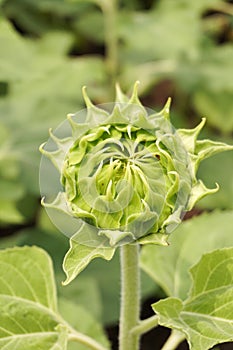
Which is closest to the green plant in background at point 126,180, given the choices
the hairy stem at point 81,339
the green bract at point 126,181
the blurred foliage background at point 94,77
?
the green bract at point 126,181

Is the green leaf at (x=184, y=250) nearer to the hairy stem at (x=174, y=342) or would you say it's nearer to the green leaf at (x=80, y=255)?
the hairy stem at (x=174, y=342)

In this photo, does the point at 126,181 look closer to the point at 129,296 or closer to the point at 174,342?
the point at 129,296

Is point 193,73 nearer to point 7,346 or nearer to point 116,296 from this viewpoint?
point 116,296

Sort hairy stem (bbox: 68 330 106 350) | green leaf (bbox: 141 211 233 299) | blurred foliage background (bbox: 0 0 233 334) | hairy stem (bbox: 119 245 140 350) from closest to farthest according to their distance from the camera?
1. hairy stem (bbox: 119 245 140 350)
2. hairy stem (bbox: 68 330 106 350)
3. green leaf (bbox: 141 211 233 299)
4. blurred foliage background (bbox: 0 0 233 334)

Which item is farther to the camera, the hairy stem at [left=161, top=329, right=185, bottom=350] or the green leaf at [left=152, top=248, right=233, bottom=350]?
the hairy stem at [left=161, top=329, right=185, bottom=350]

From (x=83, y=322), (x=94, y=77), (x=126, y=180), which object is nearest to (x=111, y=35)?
(x=94, y=77)

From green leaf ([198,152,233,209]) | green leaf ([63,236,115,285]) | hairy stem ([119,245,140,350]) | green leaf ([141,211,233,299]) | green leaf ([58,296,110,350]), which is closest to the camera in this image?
green leaf ([63,236,115,285])

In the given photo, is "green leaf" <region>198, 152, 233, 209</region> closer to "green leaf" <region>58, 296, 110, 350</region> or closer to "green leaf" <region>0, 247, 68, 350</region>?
"green leaf" <region>58, 296, 110, 350</region>

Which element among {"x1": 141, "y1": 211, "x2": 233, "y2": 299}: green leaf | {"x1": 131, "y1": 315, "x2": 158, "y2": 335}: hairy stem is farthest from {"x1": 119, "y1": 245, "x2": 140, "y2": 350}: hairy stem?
{"x1": 141, "y1": 211, "x2": 233, "y2": 299}: green leaf
